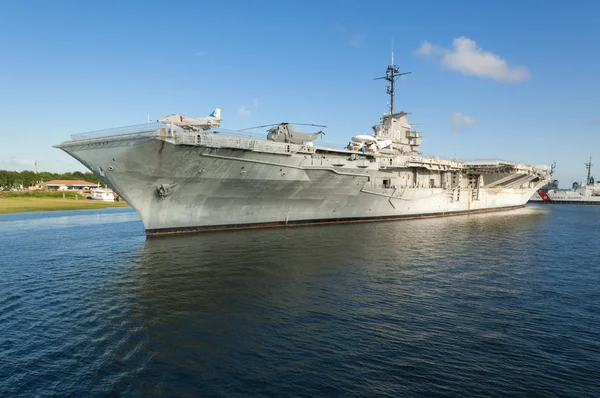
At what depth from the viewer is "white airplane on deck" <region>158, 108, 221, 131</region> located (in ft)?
68.0

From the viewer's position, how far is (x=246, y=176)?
2256 cm

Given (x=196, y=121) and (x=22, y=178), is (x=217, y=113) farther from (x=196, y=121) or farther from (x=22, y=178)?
(x=22, y=178)

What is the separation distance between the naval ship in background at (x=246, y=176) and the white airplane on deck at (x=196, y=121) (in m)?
0.06

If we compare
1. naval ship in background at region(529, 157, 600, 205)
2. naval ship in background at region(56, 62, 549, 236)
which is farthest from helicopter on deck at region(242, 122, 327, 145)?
naval ship in background at region(529, 157, 600, 205)

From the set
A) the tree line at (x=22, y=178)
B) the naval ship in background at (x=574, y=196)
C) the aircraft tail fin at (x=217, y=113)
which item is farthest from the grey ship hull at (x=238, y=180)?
the tree line at (x=22, y=178)

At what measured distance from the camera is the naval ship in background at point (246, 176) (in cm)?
2000

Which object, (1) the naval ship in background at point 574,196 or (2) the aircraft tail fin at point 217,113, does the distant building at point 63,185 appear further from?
(1) the naval ship in background at point 574,196

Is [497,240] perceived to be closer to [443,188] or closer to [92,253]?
[443,188]

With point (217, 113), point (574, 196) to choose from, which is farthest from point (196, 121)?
point (574, 196)

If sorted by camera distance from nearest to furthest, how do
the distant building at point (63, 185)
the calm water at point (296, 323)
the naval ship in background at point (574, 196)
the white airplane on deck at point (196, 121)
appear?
1. the calm water at point (296, 323)
2. the white airplane on deck at point (196, 121)
3. the naval ship in background at point (574, 196)
4. the distant building at point (63, 185)

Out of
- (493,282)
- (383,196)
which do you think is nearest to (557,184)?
(383,196)

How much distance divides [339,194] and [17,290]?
20.8m

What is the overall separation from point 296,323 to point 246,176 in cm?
1441

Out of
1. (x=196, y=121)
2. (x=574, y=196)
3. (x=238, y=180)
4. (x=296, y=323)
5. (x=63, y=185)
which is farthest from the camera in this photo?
(x=63, y=185)
